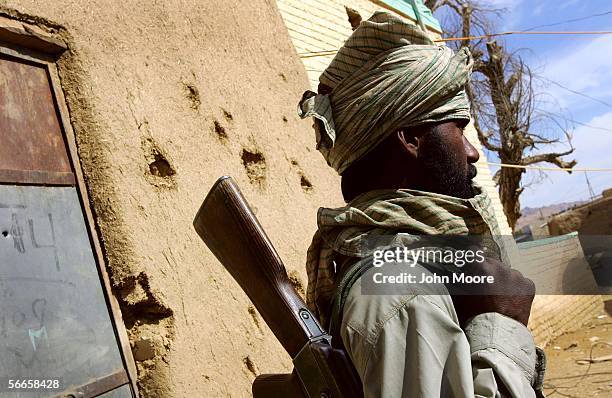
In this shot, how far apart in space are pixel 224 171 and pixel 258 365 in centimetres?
105

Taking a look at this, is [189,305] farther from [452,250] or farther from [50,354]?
[452,250]

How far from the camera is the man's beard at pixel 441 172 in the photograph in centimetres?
121

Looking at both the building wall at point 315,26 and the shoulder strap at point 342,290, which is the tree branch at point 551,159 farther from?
the shoulder strap at point 342,290

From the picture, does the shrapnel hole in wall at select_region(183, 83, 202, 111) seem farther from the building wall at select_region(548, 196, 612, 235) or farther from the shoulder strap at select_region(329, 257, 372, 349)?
the building wall at select_region(548, 196, 612, 235)

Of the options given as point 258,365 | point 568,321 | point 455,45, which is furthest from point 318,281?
point 455,45

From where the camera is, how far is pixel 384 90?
1285mm

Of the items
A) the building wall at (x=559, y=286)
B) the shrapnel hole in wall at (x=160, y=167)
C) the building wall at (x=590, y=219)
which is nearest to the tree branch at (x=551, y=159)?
the building wall at (x=590, y=219)

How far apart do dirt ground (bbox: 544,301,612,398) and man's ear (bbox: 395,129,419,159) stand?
19.6 ft

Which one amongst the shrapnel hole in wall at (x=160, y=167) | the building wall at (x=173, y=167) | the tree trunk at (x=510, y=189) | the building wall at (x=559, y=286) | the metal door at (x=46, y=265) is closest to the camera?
the metal door at (x=46, y=265)

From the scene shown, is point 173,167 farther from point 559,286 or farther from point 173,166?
point 559,286

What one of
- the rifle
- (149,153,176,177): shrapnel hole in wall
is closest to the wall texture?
(149,153,176,177): shrapnel hole in wall

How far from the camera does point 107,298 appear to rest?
2.10m

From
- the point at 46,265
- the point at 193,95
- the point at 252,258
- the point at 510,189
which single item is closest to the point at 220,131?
the point at 193,95

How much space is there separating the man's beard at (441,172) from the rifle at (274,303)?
402 mm
